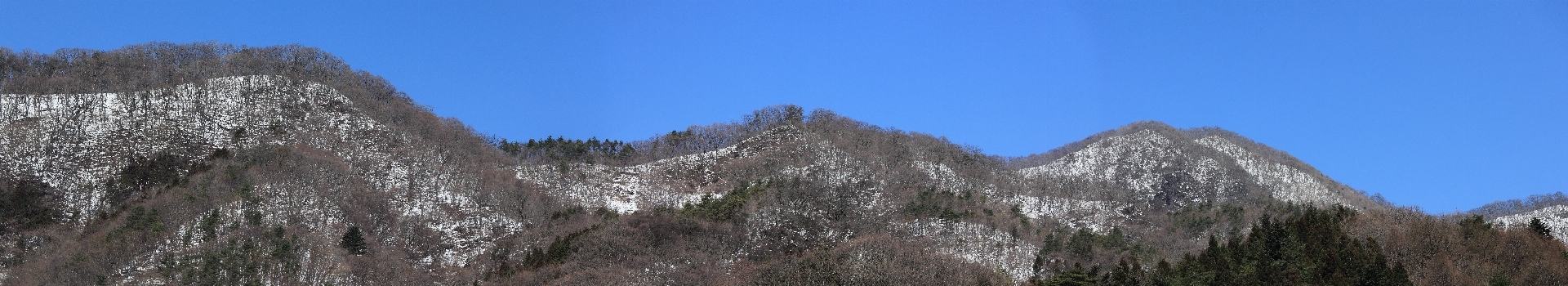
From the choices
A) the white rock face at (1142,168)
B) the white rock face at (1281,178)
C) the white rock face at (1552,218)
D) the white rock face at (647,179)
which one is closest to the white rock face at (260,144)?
the white rock face at (647,179)

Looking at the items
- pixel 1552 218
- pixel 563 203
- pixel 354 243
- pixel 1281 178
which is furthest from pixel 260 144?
pixel 1552 218

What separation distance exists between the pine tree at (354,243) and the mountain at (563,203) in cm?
29

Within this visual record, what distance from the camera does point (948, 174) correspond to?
5669 inches

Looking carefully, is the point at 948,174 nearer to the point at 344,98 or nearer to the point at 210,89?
the point at 344,98

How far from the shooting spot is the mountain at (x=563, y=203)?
A: 9506 centimetres

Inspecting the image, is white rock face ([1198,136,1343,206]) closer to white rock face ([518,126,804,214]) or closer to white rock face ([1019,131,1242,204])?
white rock face ([1019,131,1242,204])

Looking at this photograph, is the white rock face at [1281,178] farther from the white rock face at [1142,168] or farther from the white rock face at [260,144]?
the white rock face at [260,144]

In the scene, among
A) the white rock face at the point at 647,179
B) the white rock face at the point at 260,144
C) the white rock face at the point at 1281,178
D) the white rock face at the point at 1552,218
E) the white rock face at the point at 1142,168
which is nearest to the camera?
the white rock face at the point at 260,144

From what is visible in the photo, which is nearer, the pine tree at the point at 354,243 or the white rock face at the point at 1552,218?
the pine tree at the point at 354,243

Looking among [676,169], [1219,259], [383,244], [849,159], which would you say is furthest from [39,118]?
[1219,259]

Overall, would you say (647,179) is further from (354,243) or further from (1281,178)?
(1281,178)

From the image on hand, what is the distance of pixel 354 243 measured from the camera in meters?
117

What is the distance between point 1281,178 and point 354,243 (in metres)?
110

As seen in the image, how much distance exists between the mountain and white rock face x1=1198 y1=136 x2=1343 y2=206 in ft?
2.10
